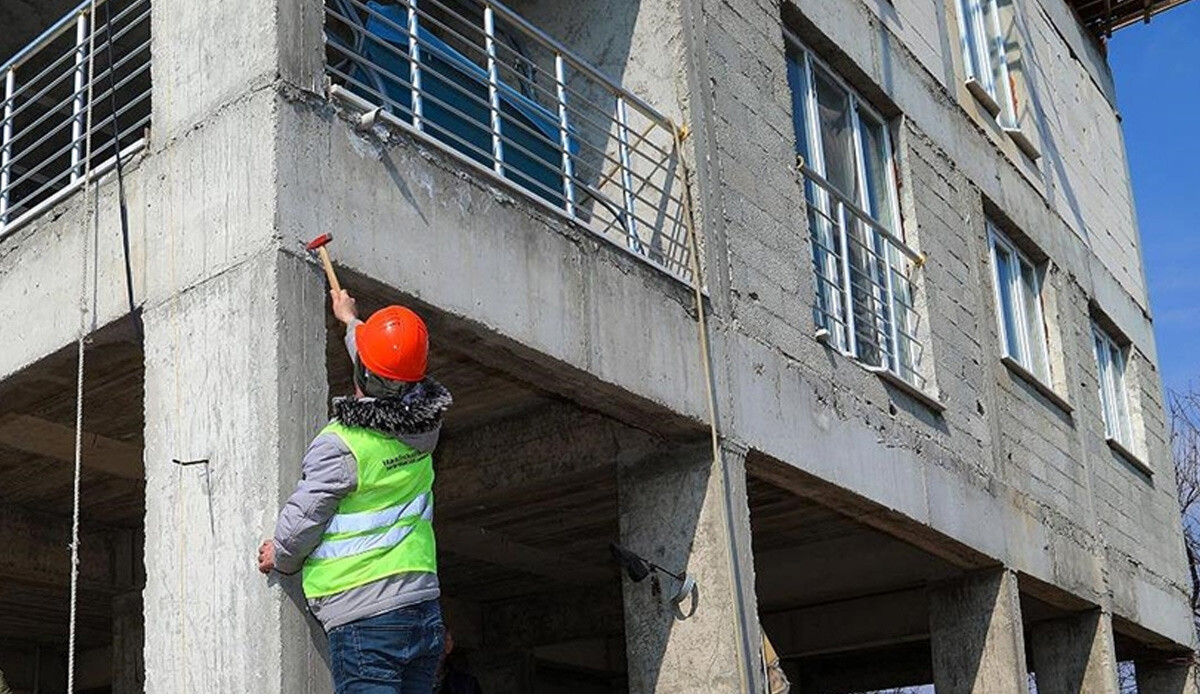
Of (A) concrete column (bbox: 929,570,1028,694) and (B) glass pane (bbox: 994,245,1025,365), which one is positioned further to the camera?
Result: (B) glass pane (bbox: 994,245,1025,365)

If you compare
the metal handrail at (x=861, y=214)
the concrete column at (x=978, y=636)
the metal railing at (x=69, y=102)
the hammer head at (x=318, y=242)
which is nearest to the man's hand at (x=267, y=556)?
the hammer head at (x=318, y=242)

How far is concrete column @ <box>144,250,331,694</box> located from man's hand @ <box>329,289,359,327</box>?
6.9 inches

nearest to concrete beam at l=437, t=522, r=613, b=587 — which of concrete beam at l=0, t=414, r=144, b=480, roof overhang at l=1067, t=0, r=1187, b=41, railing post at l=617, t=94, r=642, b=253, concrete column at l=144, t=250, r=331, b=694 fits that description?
concrete beam at l=0, t=414, r=144, b=480

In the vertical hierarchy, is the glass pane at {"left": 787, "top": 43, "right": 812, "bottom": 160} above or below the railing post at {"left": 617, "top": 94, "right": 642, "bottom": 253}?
above

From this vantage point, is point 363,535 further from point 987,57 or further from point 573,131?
point 987,57

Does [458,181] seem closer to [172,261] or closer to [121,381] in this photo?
[172,261]

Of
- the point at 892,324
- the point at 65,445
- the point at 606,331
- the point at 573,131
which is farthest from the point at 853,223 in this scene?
the point at 65,445

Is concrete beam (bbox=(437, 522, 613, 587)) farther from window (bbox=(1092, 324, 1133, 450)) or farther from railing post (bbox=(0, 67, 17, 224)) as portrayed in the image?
window (bbox=(1092, 324, 1133, 450))

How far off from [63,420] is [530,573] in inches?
197

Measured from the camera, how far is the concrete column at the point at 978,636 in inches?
499

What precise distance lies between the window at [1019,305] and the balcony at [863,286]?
2109 mm

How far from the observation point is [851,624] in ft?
51.2

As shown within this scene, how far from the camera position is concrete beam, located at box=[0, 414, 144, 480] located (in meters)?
9.95

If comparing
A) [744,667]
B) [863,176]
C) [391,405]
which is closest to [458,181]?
[391,405]
